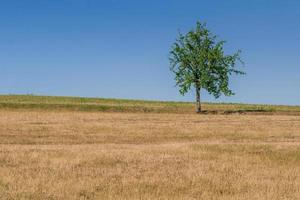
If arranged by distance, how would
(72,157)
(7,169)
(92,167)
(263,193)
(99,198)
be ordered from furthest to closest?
(72,157)
(92,167)
(7,169)
(263,193)
(99,198)

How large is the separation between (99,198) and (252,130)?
32169 mm

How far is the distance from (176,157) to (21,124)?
25331mm

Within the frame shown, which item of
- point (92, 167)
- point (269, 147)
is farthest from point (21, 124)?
point (92, 167)

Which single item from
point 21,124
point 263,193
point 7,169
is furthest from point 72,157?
point 21,124

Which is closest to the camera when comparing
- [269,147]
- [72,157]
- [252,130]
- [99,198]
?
[99,198]

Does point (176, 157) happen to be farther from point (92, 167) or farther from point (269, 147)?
point (269, 147)

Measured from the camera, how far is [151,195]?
15.5 m

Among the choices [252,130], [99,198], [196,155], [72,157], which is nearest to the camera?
[99,198]

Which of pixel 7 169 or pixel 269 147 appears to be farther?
pixel 269 147

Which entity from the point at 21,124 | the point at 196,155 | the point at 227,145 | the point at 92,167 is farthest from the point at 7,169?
the point at 21,124

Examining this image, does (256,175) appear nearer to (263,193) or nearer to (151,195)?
(263,193)

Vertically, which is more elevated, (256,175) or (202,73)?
(202,73)

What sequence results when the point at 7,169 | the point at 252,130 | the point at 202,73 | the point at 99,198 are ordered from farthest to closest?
the point at 202,73 → the point at 252,130 → the point at 7,169 → the point at 99,198

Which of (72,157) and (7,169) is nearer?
(7,169)
